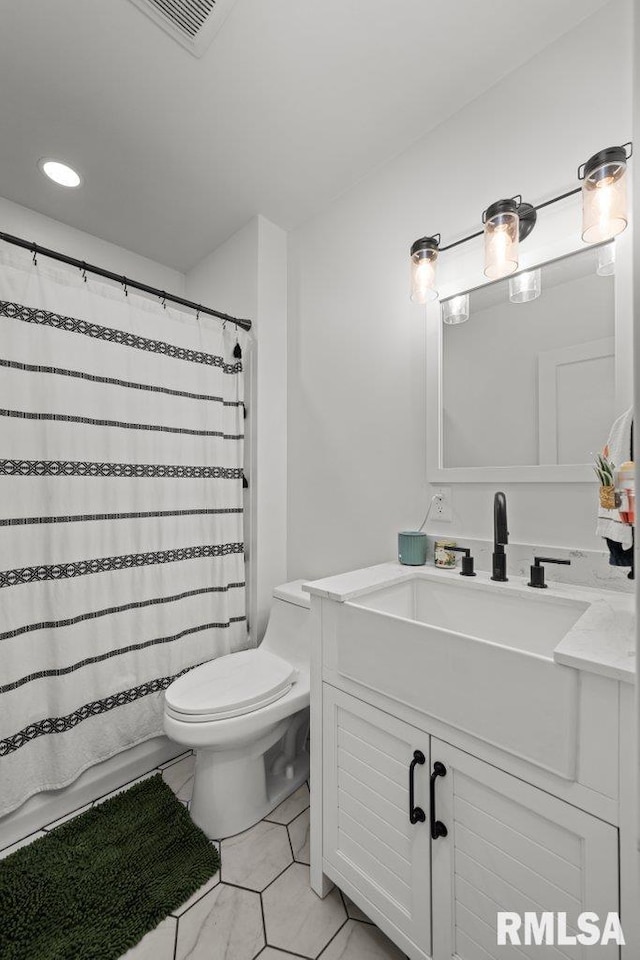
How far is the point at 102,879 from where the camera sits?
3.86ft

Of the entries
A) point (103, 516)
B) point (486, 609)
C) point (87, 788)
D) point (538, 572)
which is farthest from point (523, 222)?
point (87, 788)

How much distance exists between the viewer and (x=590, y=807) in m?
0.65

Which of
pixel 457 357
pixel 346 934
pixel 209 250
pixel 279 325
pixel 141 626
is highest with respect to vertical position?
pixel 209 250

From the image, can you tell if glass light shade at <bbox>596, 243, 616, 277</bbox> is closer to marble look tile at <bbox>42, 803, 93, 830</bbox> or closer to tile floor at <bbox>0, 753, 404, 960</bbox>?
tile floor at <bbox>0, 753, 404, 960</bbox>

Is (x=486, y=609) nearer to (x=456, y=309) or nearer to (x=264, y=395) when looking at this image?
(x=456, y=309)

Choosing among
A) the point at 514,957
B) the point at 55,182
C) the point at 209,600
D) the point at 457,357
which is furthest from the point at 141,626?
the point at 55,182

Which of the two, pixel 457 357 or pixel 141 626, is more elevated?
pixel 457 357

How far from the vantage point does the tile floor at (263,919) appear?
999 millimetres

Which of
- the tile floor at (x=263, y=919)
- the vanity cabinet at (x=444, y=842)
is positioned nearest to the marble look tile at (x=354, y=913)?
the tile floor at (x=263, y=919)

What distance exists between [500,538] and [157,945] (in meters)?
1.39

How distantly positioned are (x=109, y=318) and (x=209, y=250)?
0.97 metres

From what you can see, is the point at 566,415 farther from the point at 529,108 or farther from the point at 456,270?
the point at 529,108

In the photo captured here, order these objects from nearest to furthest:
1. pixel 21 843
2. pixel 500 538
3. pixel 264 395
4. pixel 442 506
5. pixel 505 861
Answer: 1. pixel 505 861
2. pixel 500 538
3. pixel 21 843
4. pixel 442 506
5. pixel 264 395

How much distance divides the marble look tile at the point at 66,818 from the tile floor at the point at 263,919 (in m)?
0.07
